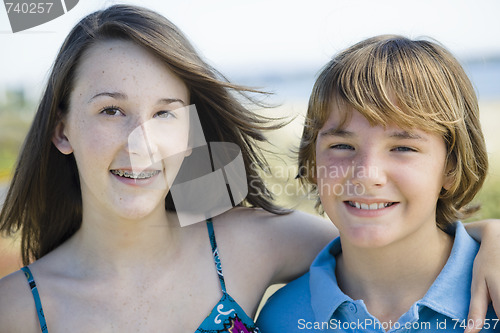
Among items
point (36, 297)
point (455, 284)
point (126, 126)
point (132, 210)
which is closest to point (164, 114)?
point (126, 126)

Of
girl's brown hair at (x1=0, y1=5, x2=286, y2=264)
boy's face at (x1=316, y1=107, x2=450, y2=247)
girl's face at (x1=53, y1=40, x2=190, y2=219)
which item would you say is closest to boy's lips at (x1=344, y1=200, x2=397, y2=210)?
boy's face at (x1=316, y1=107, x2=450, y2=247)

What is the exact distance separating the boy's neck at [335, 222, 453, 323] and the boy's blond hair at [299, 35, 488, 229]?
245 millimetres

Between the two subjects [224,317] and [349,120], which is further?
[224,317]

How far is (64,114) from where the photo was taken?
2.42m

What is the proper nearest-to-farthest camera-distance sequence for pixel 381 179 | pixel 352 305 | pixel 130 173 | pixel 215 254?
1. pixel 381 179
2. pixel 352 305
3. pixel 130 173
4. pixel 215 254

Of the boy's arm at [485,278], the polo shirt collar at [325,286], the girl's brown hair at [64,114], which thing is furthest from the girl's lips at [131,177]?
the boy's arm at [485,278]

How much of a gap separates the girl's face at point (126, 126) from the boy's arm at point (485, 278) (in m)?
1.24

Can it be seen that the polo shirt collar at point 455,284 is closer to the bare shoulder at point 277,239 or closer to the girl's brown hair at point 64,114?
the bare shoulder at point 277,239

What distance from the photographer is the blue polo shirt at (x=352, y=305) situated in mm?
2080

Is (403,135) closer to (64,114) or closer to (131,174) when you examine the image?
(131,174)

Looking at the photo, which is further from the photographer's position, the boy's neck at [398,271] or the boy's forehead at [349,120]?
the boy's neck at [398,271]

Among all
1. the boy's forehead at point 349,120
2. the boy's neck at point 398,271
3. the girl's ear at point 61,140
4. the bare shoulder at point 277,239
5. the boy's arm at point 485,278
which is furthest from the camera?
the bare shoulder at point 277,239

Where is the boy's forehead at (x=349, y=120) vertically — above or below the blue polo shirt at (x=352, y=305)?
above

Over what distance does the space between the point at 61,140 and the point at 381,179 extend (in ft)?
4.40
